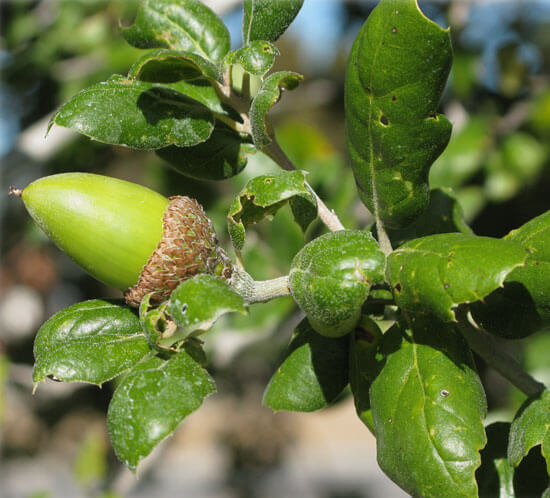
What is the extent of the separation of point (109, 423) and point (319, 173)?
156 cm

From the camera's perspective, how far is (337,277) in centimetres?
80

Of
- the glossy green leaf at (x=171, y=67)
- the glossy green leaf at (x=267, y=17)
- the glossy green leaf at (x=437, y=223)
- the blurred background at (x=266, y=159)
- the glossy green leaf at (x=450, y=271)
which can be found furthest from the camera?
the blurred background at (x=266, y=159)

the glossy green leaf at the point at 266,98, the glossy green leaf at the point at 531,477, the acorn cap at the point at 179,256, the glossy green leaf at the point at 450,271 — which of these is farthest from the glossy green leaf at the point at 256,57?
the glossy green leaf at the point at 531,477

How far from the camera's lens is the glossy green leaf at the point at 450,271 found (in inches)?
28.3

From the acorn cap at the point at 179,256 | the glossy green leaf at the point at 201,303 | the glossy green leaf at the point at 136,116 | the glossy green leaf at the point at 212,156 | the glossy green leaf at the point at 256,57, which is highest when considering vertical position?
the glossy green leaf at the point at 256,57

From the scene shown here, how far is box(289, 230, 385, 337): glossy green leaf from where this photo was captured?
0.80 meters

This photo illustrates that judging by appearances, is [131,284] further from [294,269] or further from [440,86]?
[440,86]

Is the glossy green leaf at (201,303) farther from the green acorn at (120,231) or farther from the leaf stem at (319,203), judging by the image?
→ the leaf stem at (319,203)

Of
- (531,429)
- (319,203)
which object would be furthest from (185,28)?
(531,429)

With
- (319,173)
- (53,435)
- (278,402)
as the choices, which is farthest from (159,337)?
(53,435)

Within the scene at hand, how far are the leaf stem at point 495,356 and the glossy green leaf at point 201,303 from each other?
0.43 metres

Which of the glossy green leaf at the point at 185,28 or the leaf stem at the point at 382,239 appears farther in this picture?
the glossy green leaf at the point at 185,28

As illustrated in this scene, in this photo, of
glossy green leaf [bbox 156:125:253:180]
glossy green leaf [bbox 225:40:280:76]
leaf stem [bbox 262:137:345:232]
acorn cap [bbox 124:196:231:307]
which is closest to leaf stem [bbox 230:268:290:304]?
acorn cap [bbox 124:196:231:307]

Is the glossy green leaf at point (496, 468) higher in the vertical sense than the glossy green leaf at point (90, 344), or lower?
lower
